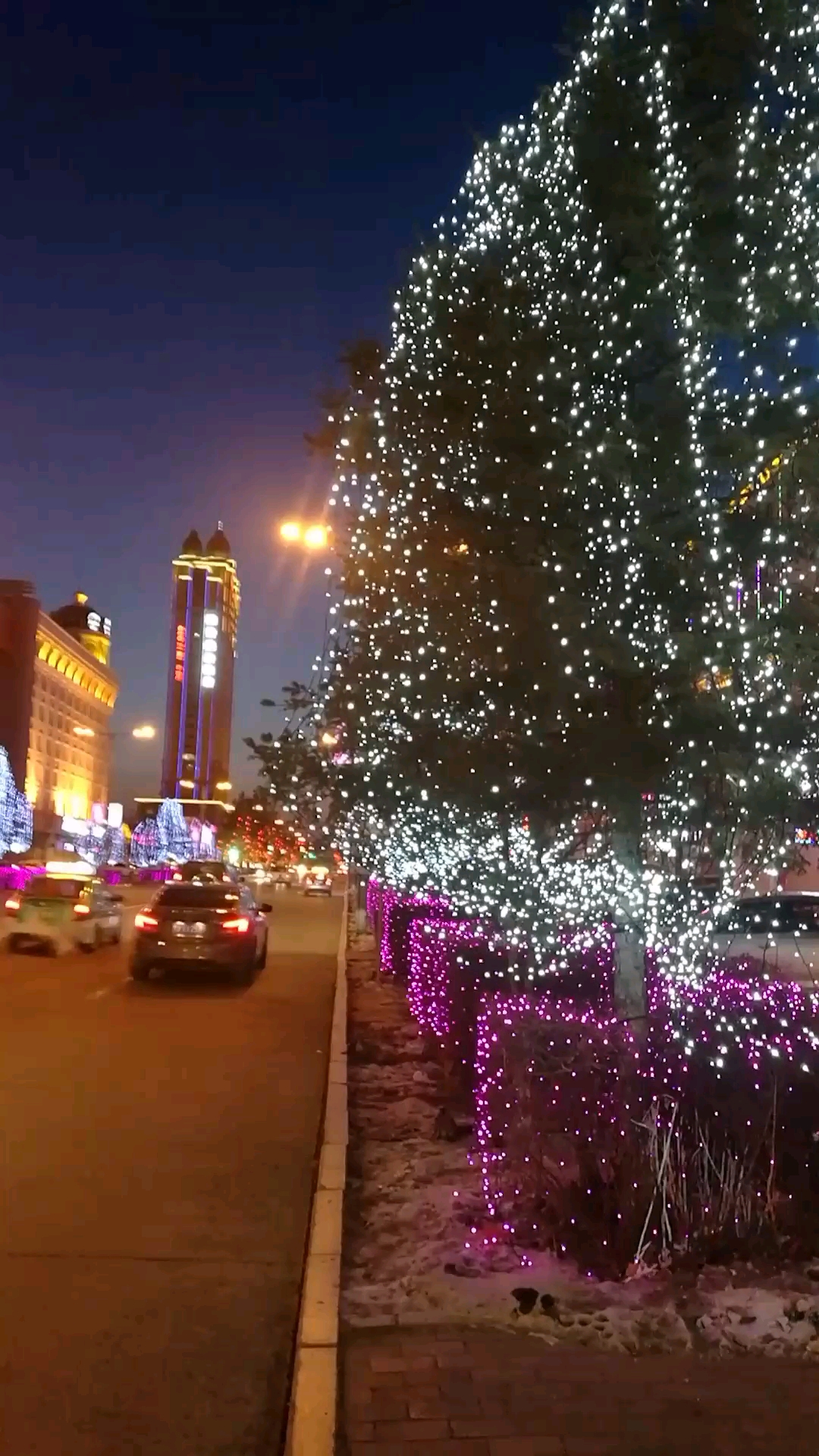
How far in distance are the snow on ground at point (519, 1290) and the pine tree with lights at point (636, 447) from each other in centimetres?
278

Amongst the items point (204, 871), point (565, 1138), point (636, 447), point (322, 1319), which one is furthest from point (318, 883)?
point (322, 1319)

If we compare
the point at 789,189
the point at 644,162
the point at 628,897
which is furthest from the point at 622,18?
the point at 628,897

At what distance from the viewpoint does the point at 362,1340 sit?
4.97 meters

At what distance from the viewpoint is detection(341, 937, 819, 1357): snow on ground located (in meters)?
4.95

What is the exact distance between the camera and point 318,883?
7912cm

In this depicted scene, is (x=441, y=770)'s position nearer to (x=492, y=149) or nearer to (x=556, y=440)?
(x=556, y=440)

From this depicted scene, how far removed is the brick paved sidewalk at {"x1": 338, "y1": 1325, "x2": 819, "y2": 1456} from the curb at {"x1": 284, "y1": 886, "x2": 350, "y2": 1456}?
0.08 metres

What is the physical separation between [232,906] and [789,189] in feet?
45.0

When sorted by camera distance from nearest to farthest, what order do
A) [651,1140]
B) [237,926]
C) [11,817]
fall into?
[651,1140]
[237,926]
[11,817]

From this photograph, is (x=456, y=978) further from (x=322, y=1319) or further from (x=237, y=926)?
(x=237, y=926)

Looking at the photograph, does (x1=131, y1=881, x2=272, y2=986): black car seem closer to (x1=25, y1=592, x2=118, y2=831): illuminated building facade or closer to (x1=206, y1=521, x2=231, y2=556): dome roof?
(x1=25, y1=592, x2=118, y2=831): illuminated building facade

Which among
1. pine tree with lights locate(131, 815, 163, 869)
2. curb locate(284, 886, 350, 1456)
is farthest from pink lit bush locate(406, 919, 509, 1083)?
pine tree with lights locate(131, 815, 163, 869)

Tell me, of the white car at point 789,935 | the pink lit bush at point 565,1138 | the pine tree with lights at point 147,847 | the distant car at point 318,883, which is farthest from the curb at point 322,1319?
the pine tree with lights at point 147,847

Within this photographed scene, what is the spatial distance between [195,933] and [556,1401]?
48.3 ft
